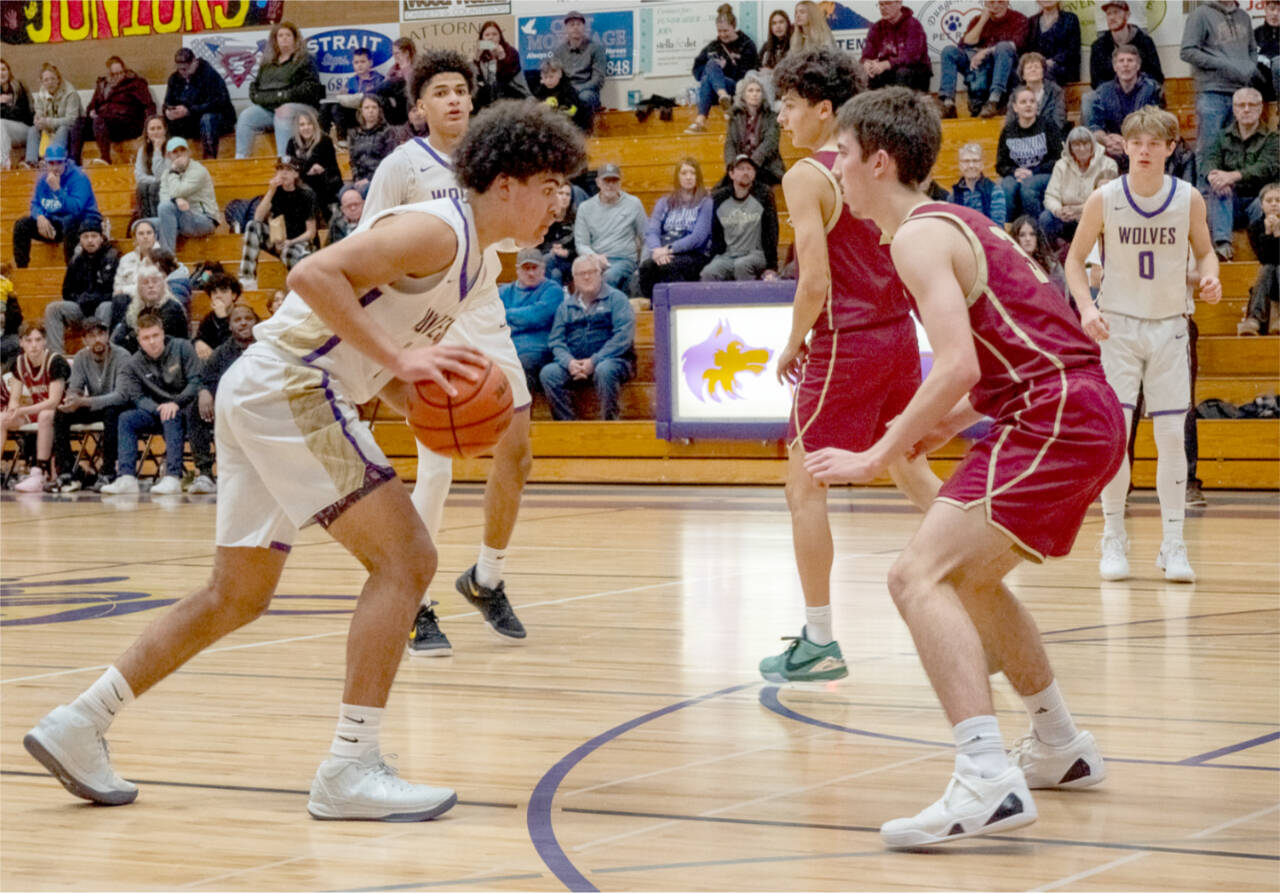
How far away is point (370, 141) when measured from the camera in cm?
1480

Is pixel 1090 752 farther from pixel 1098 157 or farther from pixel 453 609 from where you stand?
pixel 1098 157

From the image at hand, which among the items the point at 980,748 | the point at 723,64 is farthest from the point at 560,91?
the point at 980,748

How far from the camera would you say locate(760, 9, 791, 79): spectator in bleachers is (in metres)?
14.0

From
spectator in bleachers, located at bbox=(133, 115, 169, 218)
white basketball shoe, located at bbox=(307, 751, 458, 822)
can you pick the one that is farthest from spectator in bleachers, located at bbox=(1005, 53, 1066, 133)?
white basketball shoe, located at bbox=(307, 751, 458, 822)

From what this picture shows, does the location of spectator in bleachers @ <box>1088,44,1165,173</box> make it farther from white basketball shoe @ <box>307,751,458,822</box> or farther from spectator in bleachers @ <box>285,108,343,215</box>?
white basketball shoe @ <box>307,751,458,822</box>

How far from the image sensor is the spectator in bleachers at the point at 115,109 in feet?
58.3

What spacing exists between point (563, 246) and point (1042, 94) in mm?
4021

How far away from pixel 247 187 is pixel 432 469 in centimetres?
1212

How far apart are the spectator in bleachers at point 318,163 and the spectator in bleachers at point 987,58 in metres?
5.57

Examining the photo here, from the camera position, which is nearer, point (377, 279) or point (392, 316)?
point (377, 279)

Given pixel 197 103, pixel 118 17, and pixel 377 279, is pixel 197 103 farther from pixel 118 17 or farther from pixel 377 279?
pixel 377 279

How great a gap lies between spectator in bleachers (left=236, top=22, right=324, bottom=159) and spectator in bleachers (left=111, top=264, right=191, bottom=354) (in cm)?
250

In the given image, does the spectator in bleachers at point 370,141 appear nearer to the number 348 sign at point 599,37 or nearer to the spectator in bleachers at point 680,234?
the number 348 sign at point 599,37

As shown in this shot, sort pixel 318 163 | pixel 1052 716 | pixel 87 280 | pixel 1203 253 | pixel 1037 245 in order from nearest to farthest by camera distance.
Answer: pixel 1052 716, pixel 1203 253, pixel 1037 245, pixel 318 163, pixel 87 280
